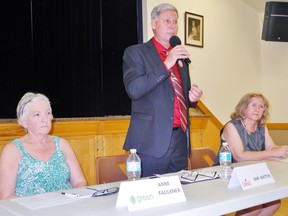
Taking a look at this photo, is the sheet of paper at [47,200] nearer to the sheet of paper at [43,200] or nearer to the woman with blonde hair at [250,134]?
the sheet of paper at [43,200]

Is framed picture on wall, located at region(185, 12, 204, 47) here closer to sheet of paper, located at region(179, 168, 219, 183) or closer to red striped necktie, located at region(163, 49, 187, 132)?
red striped necktie, located at region(163, 49, 187, 132)

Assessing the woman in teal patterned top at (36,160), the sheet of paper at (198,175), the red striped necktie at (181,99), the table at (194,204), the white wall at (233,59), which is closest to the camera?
the table at (194,204)

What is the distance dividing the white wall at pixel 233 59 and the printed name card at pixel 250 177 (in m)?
3.30

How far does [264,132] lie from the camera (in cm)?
311

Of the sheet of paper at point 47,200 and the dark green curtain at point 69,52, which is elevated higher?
the dark green curtain at point 69,52

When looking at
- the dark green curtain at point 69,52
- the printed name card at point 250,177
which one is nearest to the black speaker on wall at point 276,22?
the dark green curtain at point 69,52

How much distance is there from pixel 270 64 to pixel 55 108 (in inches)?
137

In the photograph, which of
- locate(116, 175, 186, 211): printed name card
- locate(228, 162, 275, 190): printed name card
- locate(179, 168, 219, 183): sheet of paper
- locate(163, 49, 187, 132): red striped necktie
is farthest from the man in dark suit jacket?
locate(116, 175, 186, 211): printed name card

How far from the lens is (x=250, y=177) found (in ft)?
5.42

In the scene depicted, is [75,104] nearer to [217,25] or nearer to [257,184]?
[217,25]

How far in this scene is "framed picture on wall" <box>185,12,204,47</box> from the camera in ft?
16.0

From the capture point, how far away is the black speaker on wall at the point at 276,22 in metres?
5.15

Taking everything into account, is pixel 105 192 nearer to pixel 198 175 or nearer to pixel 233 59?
pixel 198 175

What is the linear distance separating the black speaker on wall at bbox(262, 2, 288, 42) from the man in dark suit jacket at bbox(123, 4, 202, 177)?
350 cm
